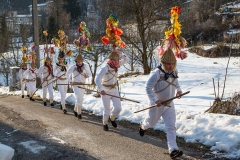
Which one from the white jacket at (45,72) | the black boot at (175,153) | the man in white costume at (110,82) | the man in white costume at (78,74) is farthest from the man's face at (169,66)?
the white jacket at (45,72)

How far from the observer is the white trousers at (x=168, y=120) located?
5.07m

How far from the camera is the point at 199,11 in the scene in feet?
138

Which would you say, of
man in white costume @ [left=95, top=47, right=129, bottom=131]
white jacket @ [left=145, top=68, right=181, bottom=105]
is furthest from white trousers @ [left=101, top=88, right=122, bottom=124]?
white jacket @ [left=145, top=68, right=181, bottom=105]

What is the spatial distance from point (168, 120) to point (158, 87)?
63cm

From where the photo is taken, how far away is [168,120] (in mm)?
5277

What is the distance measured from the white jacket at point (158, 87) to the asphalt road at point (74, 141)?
103 cm

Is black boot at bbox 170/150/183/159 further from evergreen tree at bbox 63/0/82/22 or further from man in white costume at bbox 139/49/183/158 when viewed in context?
evergreen tree at bbox 63/0/82/22

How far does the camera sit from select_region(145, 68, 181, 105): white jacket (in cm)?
Answer: 528

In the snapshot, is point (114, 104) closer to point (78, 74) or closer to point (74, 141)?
point (74, 141)

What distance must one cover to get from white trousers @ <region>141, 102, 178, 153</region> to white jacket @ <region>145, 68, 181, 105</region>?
20 centimetres

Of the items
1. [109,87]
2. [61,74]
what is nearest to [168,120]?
[109,87]

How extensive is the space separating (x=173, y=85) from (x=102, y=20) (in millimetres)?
18502

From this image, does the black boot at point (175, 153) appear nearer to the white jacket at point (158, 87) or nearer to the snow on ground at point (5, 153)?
the white jacket at point (158, 87)

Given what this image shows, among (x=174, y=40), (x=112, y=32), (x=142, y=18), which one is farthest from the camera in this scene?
(x=142, y=18)
